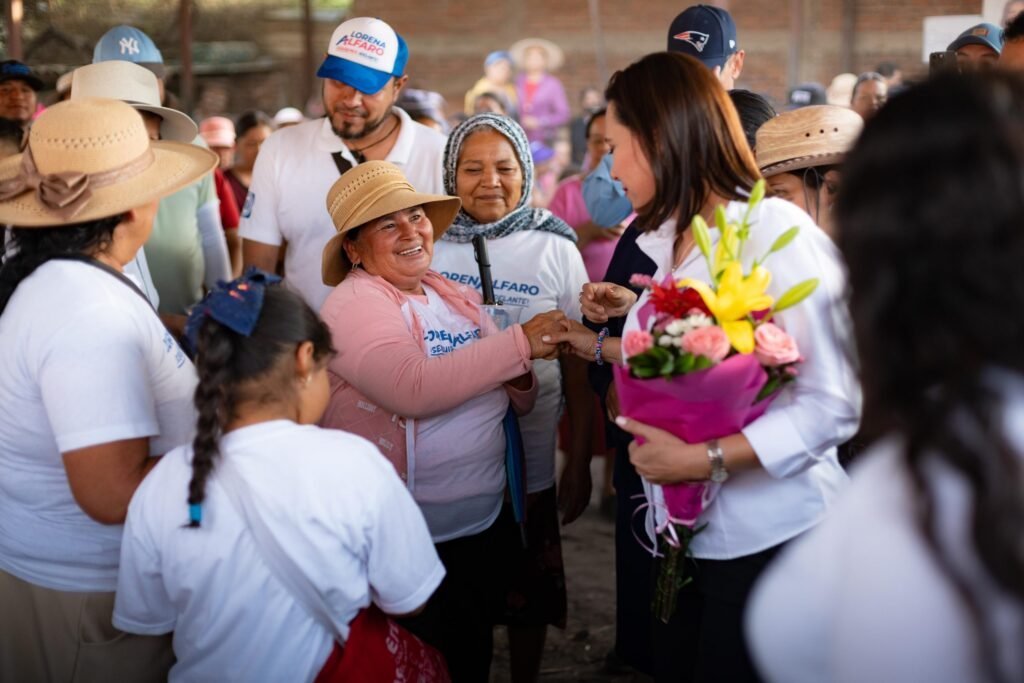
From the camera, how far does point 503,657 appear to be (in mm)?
4258

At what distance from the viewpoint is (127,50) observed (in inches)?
204

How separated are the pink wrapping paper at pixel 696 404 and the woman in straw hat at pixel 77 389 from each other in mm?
1060

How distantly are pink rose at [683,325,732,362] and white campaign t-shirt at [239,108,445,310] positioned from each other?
2437 millimetres

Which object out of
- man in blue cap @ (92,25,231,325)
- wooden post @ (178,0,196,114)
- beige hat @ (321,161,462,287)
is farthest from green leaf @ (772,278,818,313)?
wooden post @ (178,0,196,114)

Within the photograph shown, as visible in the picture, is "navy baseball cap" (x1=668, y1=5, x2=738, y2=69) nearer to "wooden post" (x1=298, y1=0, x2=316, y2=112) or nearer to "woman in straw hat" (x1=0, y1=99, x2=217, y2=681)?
"woman in straw hat" (x1=0, y1=99, x2=217, y2=681)

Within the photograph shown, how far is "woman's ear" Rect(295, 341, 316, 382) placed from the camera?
7.41 feet

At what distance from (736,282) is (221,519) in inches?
44.4

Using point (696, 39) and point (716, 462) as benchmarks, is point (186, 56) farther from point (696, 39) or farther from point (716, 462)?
point (716, 462)

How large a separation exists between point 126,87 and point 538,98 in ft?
31.3

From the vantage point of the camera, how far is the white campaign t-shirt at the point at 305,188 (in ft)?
14.1

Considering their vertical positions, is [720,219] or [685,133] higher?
[685,133]

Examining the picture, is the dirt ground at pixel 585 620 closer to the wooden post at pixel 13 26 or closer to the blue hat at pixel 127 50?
the blue hat at pixel 127 50

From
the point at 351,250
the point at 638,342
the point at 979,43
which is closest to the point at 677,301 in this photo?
the point at 638,342

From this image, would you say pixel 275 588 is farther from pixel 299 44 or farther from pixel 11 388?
pixel 299 44
